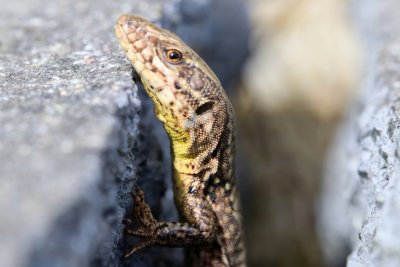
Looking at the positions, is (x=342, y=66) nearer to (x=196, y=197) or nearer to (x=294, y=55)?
(x=294, y=55)

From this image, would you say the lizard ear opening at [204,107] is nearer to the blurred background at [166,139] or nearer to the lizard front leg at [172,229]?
the blurred background at [166,139]

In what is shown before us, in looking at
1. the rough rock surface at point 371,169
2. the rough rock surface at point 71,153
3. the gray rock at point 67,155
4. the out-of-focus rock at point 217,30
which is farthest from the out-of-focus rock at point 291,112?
the gray rock at point 67,155

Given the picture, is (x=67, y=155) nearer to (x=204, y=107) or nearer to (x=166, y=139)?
(x=204, y=107)

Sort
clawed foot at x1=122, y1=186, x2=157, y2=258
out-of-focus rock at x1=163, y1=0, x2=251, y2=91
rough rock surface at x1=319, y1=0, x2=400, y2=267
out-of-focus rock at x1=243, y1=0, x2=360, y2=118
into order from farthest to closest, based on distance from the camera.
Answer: out-of-focus rock at x1=243, y1=0, x2=360, y2=118 < out-of-focus rock at x1=163, y1=0, x2=251, y2=91 < clawed foot at x1=122, y1=186, x2=157, y2=258 < rough rock surface at x1=319, y1=0, x2=400, y2=267

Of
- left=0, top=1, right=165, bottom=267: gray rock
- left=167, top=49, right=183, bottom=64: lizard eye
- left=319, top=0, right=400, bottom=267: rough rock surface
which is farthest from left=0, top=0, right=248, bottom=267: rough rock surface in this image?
left=319, top=0, right=400, bottom=267: rough rock surface

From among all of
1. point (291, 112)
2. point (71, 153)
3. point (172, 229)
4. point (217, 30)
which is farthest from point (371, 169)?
point (291, 112)

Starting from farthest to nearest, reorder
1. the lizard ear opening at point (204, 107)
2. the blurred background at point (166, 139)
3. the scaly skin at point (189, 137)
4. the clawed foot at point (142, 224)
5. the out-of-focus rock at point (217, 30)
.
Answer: the out-of-focus rock at point (217, 30) → the lizard ear opening at point (204, 107) → the scaly skin at point (189, 137) → the clawed foot at point (142, 224) → the blurred background at point (166, 139)

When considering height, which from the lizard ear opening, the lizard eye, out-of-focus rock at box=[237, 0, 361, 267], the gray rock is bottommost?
the gray rock

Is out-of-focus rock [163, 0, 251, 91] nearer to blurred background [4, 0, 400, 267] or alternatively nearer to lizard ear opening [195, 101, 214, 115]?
blurred background [4, 0, 400, 267]
